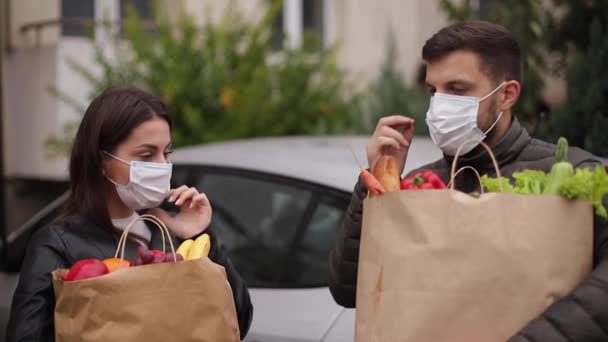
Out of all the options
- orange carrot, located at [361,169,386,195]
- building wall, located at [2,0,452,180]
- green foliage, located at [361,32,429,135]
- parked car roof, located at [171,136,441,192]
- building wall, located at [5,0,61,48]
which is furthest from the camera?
building wall, located at [5,0,61,48]

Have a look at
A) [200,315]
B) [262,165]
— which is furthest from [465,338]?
[262,165]

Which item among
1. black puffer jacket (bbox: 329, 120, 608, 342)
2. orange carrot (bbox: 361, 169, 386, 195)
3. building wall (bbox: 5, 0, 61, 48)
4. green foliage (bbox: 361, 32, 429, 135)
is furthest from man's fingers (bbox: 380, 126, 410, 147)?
building wall (bbox: 5, 0, 61, 48)

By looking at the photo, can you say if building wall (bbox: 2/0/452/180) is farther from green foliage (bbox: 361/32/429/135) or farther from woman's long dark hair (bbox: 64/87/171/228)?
woman's long dark hair (bbox: 64/87/171/228)

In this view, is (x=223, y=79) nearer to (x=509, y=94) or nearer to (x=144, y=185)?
(x=144, y=185)

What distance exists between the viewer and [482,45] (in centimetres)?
254

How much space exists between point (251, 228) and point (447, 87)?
202 cm

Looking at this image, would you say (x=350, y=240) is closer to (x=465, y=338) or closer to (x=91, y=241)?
(x=465, y=338)

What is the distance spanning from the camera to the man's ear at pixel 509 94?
259 cm

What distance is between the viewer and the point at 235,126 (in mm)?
7578

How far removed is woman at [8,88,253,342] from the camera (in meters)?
2.65

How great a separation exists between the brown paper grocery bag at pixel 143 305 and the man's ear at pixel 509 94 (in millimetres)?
857

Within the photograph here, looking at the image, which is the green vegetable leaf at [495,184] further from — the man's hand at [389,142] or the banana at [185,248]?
the banana at [185,248]

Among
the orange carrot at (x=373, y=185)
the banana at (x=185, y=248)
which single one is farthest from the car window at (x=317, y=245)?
the orange carrot at (x=373, y=185)

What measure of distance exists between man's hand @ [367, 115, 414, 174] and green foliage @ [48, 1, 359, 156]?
489 cm
